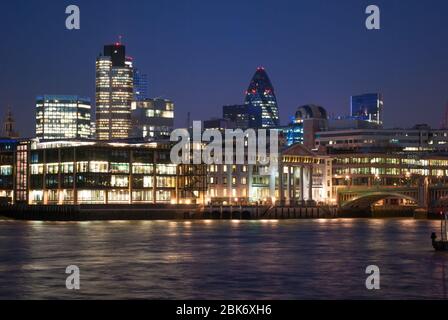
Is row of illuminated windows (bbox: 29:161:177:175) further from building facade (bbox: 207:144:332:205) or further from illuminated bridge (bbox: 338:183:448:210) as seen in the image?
illuminated bridge (bbox: 338:183:448:210)

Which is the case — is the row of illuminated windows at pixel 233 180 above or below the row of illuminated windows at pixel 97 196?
above

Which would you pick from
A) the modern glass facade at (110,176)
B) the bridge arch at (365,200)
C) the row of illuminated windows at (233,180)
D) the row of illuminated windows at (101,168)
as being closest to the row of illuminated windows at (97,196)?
the modern glass facade at (110,176)

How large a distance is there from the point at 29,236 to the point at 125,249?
2304 cm

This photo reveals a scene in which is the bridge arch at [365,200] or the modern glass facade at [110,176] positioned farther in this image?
the bridge arch at [365,200]

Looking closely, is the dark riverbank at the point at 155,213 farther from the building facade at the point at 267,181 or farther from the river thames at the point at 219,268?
the river thames at the point at 219,268

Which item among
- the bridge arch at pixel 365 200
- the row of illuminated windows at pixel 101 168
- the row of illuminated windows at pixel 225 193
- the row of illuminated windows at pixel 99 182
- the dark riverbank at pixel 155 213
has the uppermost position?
the row of illuminated windows at pixel 101 168

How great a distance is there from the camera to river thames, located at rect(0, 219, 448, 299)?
40812 millimetres

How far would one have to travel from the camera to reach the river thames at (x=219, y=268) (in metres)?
40.8

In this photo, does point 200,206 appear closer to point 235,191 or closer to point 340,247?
point 235,191

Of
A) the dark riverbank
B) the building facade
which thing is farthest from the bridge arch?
the dark riverbank

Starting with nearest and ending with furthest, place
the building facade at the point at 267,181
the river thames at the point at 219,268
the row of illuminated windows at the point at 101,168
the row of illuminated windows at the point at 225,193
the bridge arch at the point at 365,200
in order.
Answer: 1. the river thames at the point at 219,268
2. the row of illuminated windows at the point at 101,168
3. the bridge arch at the point at 365,200
4. the row of illuminated windows at the point at 225,193
5. the building facade at the point at 267,181

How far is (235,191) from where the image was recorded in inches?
6973

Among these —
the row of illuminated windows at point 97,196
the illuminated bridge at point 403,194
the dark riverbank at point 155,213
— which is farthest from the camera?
the illuminated bridge at point 403,194
